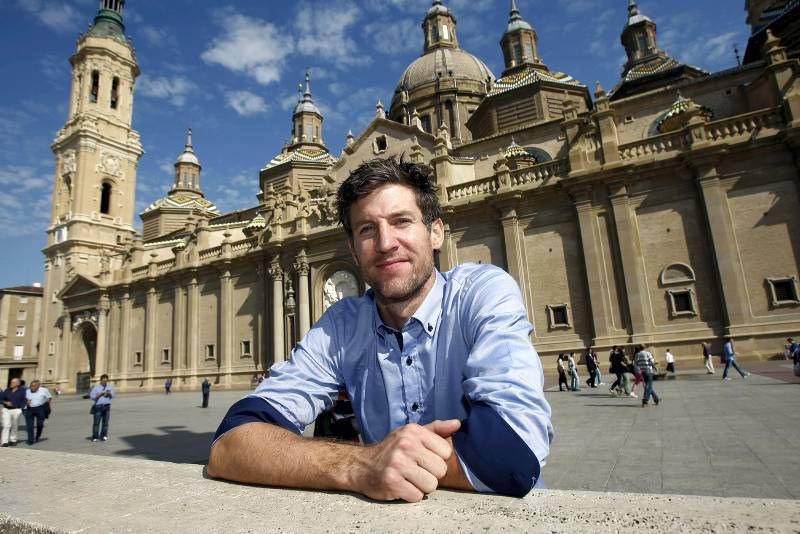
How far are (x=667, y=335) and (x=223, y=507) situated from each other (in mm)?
19056

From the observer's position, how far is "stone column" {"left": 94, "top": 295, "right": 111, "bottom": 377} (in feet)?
116

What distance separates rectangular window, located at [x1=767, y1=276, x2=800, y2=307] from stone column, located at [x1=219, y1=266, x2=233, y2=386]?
27041 mm

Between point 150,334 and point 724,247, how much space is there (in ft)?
114

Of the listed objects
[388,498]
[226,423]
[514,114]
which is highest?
[514,114]

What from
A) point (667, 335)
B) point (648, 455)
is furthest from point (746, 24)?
point (648, 455)

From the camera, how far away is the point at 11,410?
11031 mm

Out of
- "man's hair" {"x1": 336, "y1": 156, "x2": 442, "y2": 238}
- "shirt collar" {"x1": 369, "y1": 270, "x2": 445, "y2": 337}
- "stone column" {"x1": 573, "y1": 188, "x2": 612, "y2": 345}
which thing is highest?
"stone column" {"x1": 573, "y1": 188, "x2": 612, "y2": 345}

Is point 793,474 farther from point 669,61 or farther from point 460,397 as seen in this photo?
point 669,61

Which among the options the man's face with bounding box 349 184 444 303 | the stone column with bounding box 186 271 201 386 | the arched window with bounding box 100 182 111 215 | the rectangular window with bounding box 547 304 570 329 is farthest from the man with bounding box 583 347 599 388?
the arched window with bounding box 100 182 111 215

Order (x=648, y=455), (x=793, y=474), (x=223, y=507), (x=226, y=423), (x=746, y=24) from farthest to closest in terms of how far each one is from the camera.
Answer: (x=746, y=24) < (x=648, y=455) < (x=793, y=474) < (x=226, y=423) < (x=223, y=507)

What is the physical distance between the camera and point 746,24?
32.7 m

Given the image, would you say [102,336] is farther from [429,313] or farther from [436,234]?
[429,313]

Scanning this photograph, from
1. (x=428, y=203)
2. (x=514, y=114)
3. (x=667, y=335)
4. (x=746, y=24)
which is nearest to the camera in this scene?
(x=428, y=203)

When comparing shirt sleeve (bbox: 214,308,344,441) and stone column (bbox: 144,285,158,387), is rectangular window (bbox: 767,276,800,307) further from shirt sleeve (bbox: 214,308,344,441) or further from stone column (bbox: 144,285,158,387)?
stone column (bbox: 144,285,158,387)
